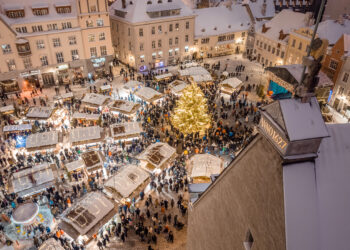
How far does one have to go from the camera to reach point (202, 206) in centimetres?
763

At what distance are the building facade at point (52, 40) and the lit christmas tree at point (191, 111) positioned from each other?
24.5 m

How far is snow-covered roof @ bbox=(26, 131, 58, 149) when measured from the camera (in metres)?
23.6

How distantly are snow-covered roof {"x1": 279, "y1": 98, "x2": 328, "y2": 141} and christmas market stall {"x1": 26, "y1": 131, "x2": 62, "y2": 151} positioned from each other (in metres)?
24.1

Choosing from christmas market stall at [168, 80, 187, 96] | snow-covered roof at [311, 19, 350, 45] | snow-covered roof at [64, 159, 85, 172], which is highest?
snow-covered roof at [311, 19, 350, 45]

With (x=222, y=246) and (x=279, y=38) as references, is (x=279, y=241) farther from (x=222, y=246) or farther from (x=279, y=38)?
(x=279, y=38)

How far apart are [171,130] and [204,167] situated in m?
9.00

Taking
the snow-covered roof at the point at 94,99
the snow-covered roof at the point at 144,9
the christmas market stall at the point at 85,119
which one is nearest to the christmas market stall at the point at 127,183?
the christmas market stall at the point at 85,119

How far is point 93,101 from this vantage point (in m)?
31.0

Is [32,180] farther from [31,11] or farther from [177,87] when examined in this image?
[31,11]

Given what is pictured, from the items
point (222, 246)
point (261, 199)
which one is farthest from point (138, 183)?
point (261, 199)

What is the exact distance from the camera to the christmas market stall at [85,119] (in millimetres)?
28672

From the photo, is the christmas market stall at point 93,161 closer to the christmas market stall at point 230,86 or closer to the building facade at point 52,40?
the christmas market stall at point 230,86

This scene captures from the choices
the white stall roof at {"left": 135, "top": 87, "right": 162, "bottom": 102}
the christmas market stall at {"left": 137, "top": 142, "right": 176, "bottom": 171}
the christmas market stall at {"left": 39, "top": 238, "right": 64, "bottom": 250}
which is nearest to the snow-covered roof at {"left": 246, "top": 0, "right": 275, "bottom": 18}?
the white stall roof at {"left": 135, "top": 87, "right": 162, "bottom": 102}

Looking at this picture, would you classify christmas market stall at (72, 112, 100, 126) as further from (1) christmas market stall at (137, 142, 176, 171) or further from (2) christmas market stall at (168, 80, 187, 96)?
(2) christmas market stall at (168, 80, 187, 96)
